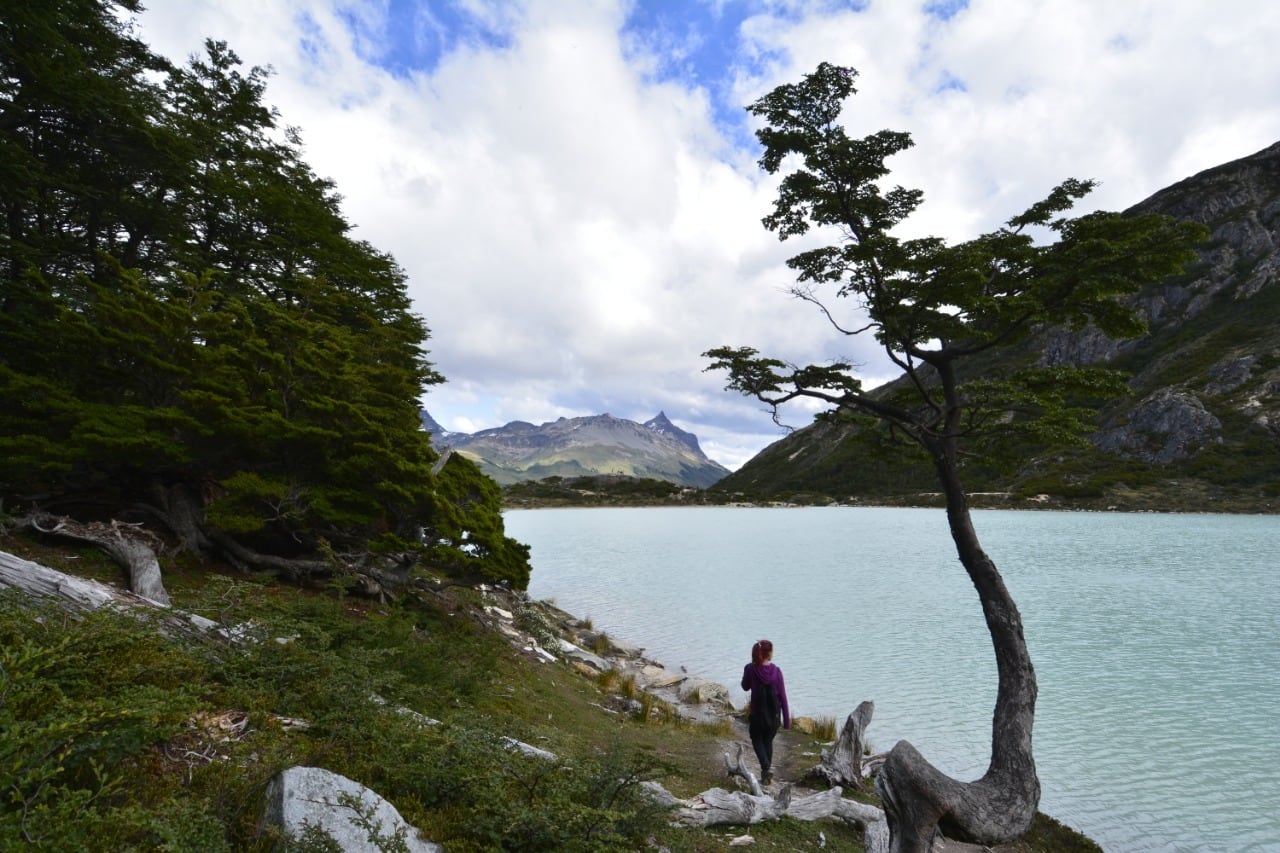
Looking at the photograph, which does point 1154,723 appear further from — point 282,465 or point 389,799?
point 282,465

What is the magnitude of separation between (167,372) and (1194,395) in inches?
6571

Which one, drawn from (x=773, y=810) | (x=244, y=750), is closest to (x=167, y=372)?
(x=244, y=750)

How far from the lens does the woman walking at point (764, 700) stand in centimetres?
1068

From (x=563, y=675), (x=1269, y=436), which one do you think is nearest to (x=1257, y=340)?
(x=1269, y=436)

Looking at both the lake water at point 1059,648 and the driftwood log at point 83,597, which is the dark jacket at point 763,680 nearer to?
the lake water at point 1059,648

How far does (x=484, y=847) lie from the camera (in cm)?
494

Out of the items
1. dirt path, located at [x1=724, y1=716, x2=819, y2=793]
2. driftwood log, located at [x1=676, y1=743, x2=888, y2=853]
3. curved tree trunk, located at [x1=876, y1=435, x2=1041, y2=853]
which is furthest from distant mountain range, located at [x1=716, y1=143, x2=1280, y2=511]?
driftwood log, located at [x1=676, y1=743, x2=888, y2=853]

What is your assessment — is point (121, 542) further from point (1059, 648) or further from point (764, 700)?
point (1059, 648)

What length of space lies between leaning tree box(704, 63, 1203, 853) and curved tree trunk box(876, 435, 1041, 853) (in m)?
0.02

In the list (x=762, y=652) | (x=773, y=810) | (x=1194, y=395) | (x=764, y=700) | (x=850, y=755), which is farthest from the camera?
(x=1194, y=395)

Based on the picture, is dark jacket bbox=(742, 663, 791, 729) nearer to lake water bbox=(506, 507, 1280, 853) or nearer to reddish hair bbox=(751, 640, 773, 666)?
reddish hair bbox=(751, 640, 773, 666)

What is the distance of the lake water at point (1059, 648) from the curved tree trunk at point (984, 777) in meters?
4.87

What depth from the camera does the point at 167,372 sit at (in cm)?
1397

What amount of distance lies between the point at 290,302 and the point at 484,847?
2303cm
